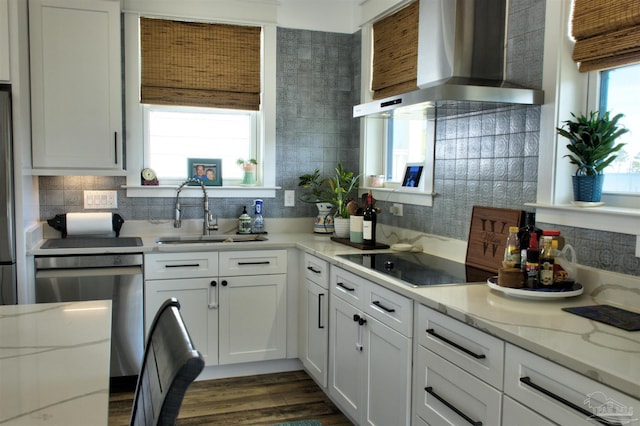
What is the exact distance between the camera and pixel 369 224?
3.30 metres

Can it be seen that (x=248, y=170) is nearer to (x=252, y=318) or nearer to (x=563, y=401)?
(x=252, y=318)

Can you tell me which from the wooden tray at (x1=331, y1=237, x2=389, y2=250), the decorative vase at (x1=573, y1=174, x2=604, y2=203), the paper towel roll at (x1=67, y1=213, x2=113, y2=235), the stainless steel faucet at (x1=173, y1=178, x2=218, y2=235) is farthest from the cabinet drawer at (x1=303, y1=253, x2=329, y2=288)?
the decorative vase at (x1=573, y1=174, x2=604, y2=203)

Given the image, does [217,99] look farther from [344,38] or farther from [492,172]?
[492,172]

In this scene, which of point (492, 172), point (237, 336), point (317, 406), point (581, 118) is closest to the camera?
point (581, 118)

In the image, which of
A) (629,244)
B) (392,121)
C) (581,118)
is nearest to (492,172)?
(581,118)

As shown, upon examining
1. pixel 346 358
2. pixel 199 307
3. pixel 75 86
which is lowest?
pixel 346 358

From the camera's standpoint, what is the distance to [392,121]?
12.7ft

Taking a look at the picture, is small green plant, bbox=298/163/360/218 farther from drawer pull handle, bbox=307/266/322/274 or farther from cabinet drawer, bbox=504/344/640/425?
cabinet drawer, bbox=504/344/640/425

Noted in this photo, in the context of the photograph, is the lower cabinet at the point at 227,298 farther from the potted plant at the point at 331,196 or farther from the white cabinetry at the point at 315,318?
the potted plant at the point at 331,196

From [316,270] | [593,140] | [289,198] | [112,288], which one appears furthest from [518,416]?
[289,198]

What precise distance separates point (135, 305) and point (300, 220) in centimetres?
134

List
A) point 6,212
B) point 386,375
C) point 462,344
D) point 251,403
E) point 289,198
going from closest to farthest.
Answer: point 462,344
point 386,375
point 6,212
point 251,403
point 289,198

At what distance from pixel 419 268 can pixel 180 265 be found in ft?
4.95

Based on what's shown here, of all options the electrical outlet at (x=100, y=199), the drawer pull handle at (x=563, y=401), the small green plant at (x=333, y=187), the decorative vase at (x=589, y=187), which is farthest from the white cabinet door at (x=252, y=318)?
the drawer pull handle at (x=563, y=401)
